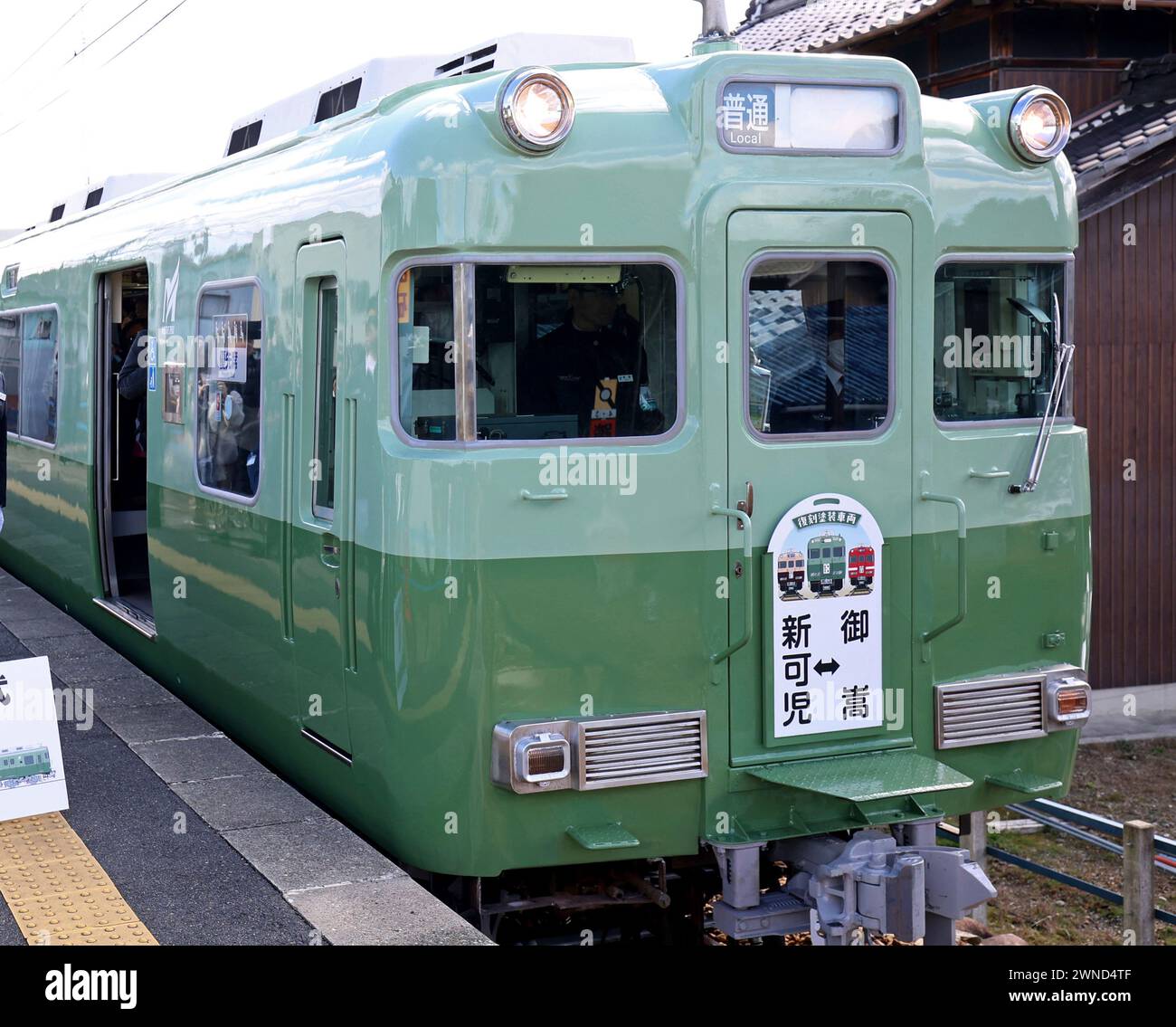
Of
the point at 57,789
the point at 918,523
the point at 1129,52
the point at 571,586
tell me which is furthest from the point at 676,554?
the point at 1129,52

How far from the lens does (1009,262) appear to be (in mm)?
5531

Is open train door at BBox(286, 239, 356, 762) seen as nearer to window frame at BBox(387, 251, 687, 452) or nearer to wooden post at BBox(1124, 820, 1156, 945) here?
window frame at BBox(387, 251, 687, 452)

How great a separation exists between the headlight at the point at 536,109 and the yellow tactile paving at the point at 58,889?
2.69 m

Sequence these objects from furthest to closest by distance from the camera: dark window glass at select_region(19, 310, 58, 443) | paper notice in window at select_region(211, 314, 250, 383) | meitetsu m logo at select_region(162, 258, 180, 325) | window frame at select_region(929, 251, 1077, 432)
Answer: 1. dark window glass at select_region(19, 310, 58, 443)
2. meitetsu m logo at select_region(162, 258, 180, 325)
3. paper notice in window at select_region(211, 314, 250, 383)
4. window frame at select_region(929, 251, 1077, 432)

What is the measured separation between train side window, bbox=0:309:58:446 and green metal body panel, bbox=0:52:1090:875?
4734mm

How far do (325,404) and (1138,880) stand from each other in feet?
13.0

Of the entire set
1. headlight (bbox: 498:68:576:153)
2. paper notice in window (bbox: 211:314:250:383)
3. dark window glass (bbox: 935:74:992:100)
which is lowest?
paper notice in window (bbox: 211:314:250:383)

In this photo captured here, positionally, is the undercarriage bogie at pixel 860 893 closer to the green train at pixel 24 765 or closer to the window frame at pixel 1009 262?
the window frame at pixel 1009 262

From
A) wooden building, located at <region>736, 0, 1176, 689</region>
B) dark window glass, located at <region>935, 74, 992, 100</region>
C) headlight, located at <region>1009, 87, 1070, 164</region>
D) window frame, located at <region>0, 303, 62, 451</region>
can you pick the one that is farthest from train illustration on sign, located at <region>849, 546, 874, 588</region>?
dark window glass, located at <region>935, 74, 992, 100</region>

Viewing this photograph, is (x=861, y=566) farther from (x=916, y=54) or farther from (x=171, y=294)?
(x=916, y=54)

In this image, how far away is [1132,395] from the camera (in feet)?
37.8

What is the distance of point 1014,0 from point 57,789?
8.23 m

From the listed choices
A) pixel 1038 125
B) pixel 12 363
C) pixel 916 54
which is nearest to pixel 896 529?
pixel 1038 125

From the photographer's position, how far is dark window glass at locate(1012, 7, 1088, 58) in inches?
423
